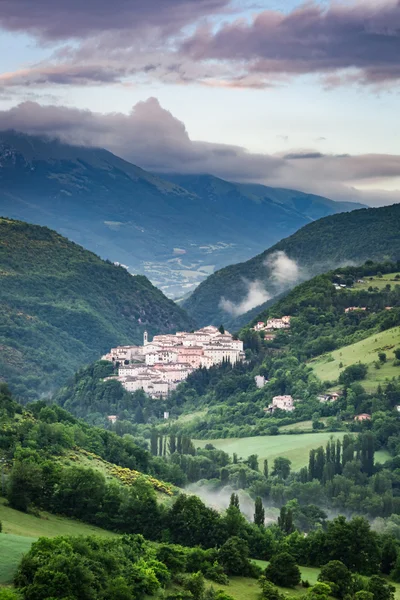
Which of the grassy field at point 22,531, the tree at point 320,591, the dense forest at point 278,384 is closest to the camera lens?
the grassy field at point 22,531

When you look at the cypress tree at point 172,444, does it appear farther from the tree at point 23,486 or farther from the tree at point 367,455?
the tree at point 23,486

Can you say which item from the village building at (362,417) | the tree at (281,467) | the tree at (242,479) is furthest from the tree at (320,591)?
the village building at (362,417)

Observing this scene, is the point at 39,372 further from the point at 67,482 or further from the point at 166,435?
the point at 67,482

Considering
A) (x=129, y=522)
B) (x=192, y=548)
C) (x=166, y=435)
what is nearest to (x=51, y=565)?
(x=192, y=548)

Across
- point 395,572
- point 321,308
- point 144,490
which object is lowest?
point 395,572

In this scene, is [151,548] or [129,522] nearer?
[151,548]

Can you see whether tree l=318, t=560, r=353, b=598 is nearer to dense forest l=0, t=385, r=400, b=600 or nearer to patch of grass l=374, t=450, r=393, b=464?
dense forest l=0, t=385, r=400, b=600

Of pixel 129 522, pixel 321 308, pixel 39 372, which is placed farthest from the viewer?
pixel 39 372
